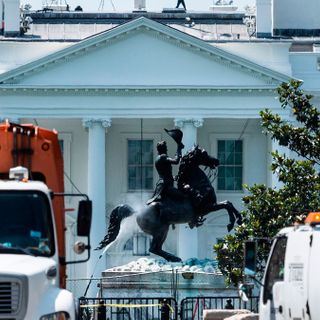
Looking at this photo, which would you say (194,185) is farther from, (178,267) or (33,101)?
(33,101)

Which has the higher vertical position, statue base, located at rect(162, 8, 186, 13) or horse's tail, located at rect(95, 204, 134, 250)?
statue base, located at rect(162, 8, 186, 13)

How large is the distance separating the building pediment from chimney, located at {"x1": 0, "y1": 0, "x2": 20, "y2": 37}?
5568 millimetres

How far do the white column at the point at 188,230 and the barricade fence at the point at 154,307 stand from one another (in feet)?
94.5

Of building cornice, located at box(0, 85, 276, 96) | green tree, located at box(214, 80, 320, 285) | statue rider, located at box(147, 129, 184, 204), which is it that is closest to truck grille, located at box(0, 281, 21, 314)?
green tree, located at box(214, 80, 320, 285)

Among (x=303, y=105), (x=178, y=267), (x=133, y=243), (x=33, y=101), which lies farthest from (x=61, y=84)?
(x=303, y=105)

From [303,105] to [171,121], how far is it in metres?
38.7

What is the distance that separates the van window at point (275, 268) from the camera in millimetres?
25938

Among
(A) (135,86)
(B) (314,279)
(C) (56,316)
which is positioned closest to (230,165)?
(A) (135,86)

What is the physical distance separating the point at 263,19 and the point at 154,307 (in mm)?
39230

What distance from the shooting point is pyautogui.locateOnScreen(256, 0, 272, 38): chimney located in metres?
80.6

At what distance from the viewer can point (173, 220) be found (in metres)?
47.2

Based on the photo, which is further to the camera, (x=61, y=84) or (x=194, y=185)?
(x=61, y=84)

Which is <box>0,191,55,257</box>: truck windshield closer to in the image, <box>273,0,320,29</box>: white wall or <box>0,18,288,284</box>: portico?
A: <box>0,18,288,284</box>: portico

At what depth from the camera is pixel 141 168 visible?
7806 centimetres
